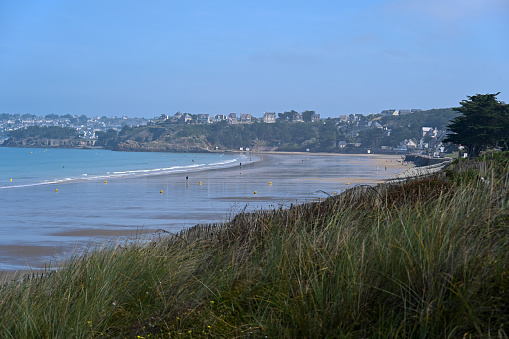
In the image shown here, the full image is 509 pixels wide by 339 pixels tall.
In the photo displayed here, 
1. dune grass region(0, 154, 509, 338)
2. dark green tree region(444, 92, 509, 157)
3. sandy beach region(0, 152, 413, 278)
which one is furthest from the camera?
dark green tree region(444, 92, 509, 157)

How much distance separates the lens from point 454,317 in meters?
3.35

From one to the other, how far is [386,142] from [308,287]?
194 meters

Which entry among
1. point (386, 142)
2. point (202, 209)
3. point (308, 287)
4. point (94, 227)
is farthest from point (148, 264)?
point (386, 142)

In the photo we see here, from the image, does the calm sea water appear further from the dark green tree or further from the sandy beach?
the dark green tree

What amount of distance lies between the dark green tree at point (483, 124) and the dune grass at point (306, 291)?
146ft

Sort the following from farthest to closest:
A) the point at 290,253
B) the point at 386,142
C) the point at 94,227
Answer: the point at 386,142, the point at 94,227, the point at 290,253

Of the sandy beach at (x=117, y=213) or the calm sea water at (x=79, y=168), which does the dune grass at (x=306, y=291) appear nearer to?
the sandy beach at (x=117, y=213)

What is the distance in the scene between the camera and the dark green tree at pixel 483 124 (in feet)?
151

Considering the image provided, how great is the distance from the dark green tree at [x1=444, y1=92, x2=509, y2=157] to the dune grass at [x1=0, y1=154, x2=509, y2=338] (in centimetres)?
4441

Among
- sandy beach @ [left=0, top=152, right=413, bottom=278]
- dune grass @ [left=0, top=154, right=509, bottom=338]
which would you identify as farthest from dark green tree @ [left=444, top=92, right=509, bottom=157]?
dune grass @ [left=0, top=154, right=509, bottom=338]

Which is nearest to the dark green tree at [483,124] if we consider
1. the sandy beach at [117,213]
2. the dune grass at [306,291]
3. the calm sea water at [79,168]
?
the sandy beach at [117,213]

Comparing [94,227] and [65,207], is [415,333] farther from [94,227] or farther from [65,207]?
[65,207]

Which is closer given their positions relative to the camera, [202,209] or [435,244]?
[435,244]

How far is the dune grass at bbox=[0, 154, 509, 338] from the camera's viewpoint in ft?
11.4
